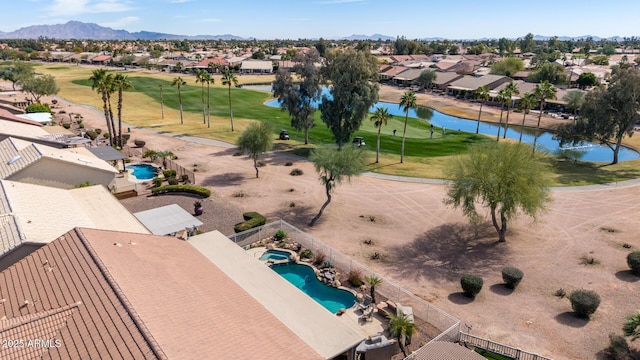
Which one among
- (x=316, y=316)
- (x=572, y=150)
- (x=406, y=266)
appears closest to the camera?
(x=316, y=316)

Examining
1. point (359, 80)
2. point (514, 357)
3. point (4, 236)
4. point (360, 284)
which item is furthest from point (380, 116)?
point (4, 236)

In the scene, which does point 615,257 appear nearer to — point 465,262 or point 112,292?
point 465,262

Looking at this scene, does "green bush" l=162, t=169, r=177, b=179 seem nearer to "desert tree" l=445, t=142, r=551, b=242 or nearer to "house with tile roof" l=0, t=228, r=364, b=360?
"house with tile roof" l=0, t=228, r=364, b=360

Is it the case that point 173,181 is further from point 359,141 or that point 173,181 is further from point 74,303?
point 359,141

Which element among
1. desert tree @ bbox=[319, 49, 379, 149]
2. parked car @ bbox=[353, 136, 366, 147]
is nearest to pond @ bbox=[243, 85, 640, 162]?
desert tree @ bbox=[319, 49, 379, 149]

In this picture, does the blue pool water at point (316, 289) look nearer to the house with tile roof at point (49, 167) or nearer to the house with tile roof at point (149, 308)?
the house with tile roof at point (149, 308)

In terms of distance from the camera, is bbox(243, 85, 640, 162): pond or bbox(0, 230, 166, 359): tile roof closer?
bbox(0, 230, 166, 359): tile roof
